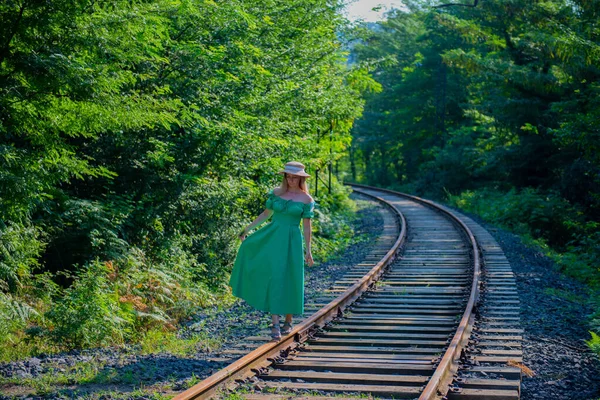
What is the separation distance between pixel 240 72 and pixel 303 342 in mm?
Answer: 5295

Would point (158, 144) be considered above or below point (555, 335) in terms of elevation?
above

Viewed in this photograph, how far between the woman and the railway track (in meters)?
0.43

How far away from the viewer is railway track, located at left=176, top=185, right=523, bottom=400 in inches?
227

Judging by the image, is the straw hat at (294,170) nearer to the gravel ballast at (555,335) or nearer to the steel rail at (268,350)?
the steel rail at (268,350)

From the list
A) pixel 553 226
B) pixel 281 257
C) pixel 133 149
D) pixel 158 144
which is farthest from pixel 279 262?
pixel 553 226

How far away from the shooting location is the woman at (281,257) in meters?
7.05

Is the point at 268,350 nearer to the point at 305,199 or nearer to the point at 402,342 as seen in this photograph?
the point at 305,199

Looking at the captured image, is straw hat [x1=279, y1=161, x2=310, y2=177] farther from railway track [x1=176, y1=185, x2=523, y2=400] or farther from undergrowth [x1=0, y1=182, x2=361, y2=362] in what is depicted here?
undergrowth [x1=0, y1=182, x2=361, y2=362]

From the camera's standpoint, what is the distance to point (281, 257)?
7.06 meters

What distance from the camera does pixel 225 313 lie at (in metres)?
9.56

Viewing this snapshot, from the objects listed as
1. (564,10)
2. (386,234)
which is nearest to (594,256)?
(386,234)

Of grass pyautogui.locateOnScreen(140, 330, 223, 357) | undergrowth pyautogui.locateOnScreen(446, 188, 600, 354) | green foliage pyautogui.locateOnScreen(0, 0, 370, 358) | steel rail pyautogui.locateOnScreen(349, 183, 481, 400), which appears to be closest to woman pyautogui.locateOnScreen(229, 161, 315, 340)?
grass pyautogui.locateOnScreen(140, 330, 223, 357)

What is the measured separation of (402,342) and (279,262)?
1774 millimetres

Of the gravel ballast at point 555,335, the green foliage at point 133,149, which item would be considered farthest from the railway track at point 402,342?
the green foliage at point 133,149
